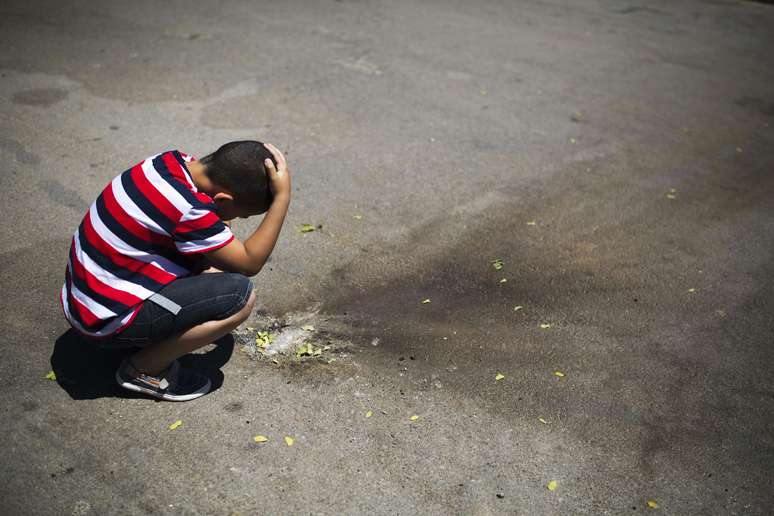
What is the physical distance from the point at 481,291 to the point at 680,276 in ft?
5.19

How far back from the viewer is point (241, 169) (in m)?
3.16

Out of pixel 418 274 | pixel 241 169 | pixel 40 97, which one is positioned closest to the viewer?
pixel 241 169

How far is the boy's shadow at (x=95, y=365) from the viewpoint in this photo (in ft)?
11.6

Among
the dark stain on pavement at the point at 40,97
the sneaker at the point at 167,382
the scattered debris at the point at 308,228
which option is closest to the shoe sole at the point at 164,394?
the sneaker at the point at 167,382

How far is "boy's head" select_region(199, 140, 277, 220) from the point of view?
3135 mm

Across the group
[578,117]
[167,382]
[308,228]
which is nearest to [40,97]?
[308,228]

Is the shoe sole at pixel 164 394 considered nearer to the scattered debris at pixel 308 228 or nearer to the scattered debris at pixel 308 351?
the scattered debris at pixel 308 351

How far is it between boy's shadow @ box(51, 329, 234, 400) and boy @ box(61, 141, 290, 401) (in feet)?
1.29

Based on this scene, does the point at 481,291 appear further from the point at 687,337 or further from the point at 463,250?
the point at 687,337

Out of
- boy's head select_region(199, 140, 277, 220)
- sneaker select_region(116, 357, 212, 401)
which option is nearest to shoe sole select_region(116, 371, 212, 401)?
sneaker select_region(116, 357, 212, 401)

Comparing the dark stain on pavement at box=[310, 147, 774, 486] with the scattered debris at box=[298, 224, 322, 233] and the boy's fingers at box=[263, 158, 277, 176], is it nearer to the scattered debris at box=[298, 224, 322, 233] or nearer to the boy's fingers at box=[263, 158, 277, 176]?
the scattered debris at box=[298, 224, 322, 233]

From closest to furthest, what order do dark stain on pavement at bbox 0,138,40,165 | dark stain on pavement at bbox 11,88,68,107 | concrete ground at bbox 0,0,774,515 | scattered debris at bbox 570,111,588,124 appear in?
concrete ground at bbox 0,0,774,515 < dark stain on pavement at bbox 0,138,40,165 < dark stain on pavement at bbox 11,88,68,107 < scattered debris at bbox 570,111,588,124

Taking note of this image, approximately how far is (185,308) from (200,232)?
404mm

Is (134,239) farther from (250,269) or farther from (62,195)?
(62,195)
